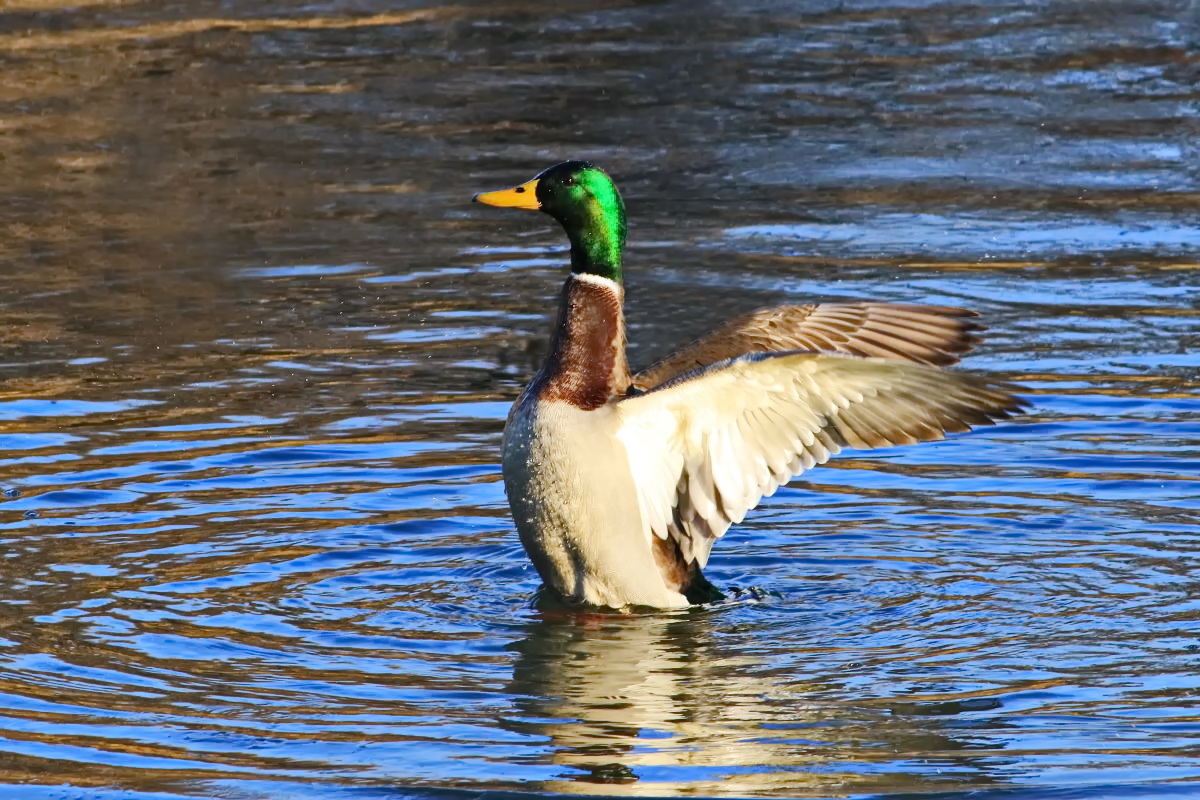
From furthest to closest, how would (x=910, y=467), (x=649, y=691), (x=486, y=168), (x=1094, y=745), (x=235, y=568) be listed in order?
(x=486, y=168) → (x=910, y=467) → (x=235, y=568) → (x=649, y=691) → (x=1094, y=745)

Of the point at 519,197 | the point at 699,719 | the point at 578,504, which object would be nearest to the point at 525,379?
the point at 519,197

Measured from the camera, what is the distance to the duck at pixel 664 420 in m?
6.65

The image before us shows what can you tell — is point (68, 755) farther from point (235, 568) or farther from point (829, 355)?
point (829, 355)

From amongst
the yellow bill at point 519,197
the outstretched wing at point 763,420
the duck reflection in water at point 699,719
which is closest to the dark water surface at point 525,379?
the duck reflection in water at point 699,719

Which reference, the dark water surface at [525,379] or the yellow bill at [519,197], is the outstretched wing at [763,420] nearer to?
the dark water surface at [525,379]

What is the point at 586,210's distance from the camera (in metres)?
7.27

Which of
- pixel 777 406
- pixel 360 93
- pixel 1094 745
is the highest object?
pixel 360 93

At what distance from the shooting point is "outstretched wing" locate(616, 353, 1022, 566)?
657 centimetres

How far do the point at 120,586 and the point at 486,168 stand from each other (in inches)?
266

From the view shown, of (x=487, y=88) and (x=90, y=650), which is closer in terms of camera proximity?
(x=90, y=650)

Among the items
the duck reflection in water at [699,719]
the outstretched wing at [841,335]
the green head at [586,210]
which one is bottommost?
the duck reflection in water at [699,719]

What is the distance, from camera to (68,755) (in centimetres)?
566

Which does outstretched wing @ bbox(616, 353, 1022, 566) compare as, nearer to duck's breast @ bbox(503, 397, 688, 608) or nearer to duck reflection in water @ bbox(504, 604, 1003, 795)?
duck's breast @ bbox(503, 397, 688, 608)

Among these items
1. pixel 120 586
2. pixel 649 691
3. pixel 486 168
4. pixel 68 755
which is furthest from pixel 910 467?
pixel 486 168
